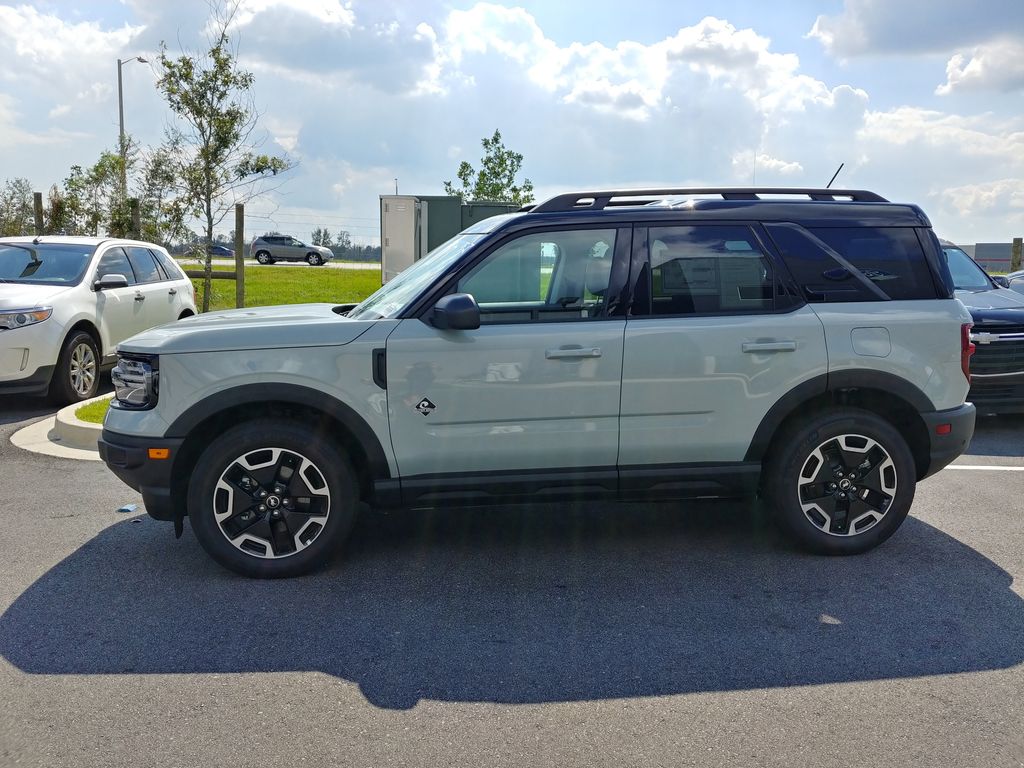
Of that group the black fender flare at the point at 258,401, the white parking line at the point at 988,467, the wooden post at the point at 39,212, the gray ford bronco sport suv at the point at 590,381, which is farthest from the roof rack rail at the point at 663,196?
the wooden post at the point at 39,212

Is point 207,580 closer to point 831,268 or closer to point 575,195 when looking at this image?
point 575,195

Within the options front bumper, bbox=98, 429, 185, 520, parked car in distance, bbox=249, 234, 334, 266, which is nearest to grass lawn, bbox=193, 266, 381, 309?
front bumper, bbox=98, 429, 185, 520

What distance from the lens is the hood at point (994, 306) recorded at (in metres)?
8.70

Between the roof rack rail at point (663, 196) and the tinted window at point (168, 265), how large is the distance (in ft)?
25.6

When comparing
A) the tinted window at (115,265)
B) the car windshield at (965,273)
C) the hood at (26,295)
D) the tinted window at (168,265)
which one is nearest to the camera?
the hood at (26,295)

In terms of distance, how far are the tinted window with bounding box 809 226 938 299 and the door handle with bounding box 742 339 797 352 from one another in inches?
24.0

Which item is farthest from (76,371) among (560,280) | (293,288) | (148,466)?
(293,288)

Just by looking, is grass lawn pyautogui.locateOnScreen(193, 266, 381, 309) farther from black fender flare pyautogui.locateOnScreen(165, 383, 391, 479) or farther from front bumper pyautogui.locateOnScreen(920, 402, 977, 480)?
front bumper pyautogui.locateOnScreen(920, 402, 977, 480)

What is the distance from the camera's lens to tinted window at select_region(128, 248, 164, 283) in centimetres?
1091

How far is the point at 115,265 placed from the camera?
1052cm

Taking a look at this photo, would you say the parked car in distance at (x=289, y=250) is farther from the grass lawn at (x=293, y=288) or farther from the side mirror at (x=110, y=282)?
the side mirror at (x=110, y=282)

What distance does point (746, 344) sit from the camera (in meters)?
4.88

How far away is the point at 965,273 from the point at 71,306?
9417mm

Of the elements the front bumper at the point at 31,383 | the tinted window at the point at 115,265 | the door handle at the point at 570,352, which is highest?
the tinted window at the point at 115,265
